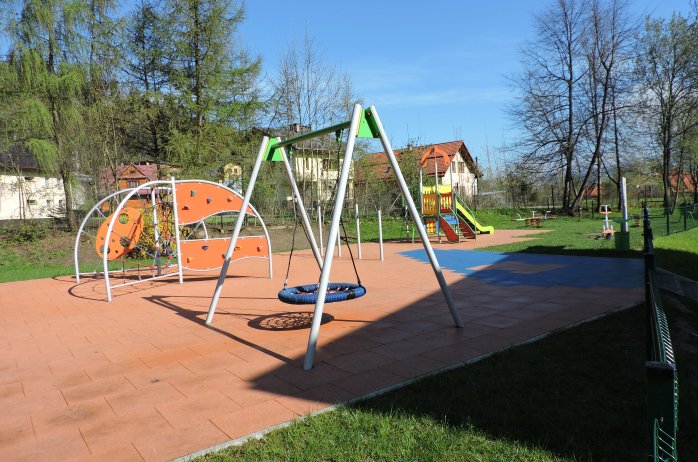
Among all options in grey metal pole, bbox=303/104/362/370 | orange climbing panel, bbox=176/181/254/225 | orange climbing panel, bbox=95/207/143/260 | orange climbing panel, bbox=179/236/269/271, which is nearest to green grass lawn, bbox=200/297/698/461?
grey metal pole, bbox=303/104/362/370

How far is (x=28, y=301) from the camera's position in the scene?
8.45 m

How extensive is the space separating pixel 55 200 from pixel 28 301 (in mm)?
10715

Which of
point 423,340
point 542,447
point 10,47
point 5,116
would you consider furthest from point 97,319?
point 10,47

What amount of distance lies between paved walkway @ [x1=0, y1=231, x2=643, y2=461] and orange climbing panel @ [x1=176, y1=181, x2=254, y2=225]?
5.49 feet

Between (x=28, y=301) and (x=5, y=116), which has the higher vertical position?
(x=5, y=116)

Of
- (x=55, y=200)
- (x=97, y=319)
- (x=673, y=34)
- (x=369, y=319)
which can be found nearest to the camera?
(x=369, y=319)

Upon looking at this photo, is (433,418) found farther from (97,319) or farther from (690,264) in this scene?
(690,264)

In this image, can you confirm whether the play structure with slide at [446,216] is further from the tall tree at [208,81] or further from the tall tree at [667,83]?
the tall tree at [667,83]

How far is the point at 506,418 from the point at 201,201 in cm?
806

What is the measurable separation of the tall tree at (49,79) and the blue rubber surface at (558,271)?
1295 centimetres

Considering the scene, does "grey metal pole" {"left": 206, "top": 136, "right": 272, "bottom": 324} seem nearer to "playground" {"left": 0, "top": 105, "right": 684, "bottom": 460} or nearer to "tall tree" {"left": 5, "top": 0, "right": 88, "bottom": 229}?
"playground" {"left": 0, "top": 105, "right": 684, "bottom": 460}

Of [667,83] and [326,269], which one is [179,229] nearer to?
[326,269]

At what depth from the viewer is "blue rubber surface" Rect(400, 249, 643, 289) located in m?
7.36

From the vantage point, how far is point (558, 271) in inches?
340
